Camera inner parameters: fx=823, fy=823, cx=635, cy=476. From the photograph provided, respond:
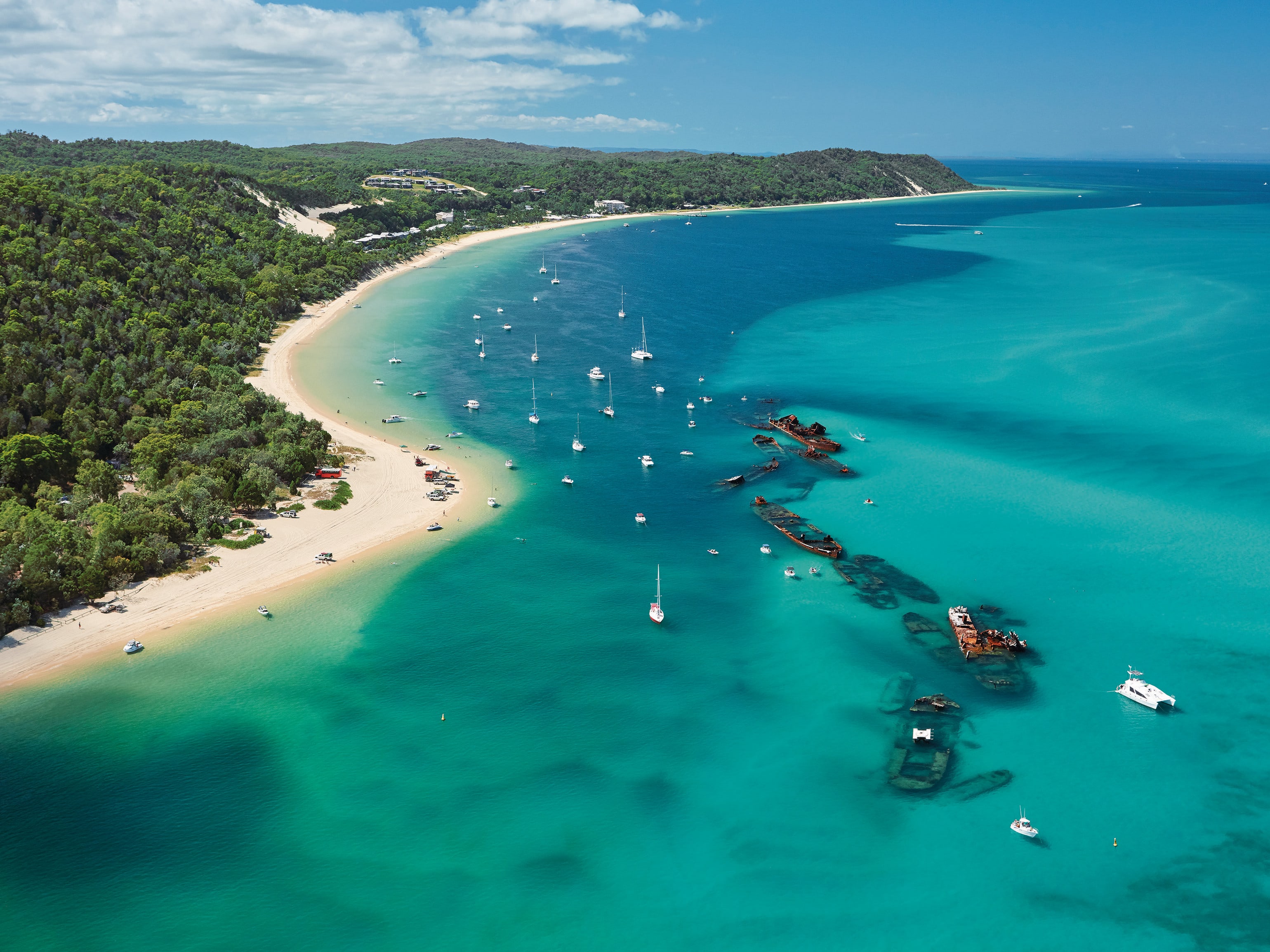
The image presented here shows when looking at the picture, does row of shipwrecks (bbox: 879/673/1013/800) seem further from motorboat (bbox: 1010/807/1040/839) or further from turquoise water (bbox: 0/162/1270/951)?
motorboat (bbox: 1010/807/1040/839)

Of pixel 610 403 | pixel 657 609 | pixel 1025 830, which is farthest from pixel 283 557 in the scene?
pixel 1025 830

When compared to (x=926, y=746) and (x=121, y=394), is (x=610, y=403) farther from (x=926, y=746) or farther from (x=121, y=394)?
(x=926, y=746)

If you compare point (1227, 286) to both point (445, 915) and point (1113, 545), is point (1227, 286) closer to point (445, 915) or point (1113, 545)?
point (1113, 545)

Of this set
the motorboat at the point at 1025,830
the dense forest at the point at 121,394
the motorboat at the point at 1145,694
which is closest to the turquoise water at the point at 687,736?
the motorboat at the point at 1025,830

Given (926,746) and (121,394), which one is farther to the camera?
(121,394)

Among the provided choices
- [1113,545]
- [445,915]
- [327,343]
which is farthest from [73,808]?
[327,343]
